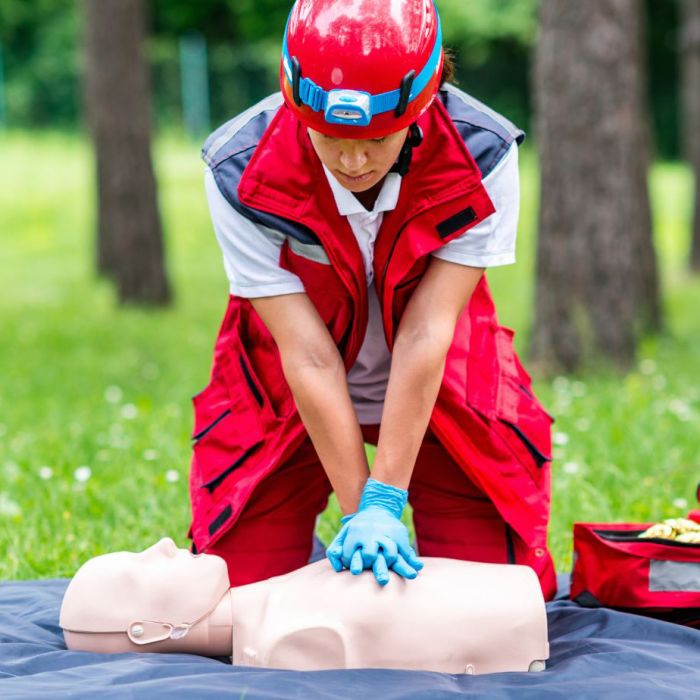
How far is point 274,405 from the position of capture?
3154mm

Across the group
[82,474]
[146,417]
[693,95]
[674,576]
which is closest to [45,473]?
[82,474]

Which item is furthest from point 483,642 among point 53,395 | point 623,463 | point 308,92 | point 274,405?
point 53,395

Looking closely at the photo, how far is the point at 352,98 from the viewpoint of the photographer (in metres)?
2.49

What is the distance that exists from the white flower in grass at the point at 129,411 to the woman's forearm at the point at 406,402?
9.21 ft

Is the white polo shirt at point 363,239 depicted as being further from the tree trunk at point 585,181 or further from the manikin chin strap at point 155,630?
Result: the tree trunk at point 585,181

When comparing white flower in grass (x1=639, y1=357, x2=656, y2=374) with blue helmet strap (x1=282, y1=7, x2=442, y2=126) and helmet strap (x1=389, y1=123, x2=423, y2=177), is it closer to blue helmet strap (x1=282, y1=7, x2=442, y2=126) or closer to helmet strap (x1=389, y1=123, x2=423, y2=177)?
helmet strap (x1=389, y1=123, x2=423, y2=177)

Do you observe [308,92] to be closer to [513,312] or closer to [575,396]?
[575,396]

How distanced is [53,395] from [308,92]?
4.13 m

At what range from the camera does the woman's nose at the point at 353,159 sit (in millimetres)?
2592

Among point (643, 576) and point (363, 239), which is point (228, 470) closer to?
point (363, 239)

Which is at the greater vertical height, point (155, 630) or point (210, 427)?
point (210, 427)

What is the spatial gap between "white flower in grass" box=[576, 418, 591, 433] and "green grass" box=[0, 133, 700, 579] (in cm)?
1

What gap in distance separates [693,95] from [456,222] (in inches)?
376

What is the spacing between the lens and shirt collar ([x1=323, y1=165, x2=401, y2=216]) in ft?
9.00
